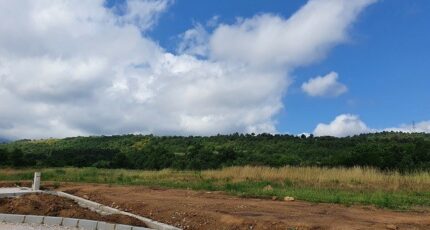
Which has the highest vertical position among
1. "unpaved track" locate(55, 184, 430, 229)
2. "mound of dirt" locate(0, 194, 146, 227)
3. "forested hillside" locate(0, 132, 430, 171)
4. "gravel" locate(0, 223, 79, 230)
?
"forested hillside" locate(0, 132, 430, 171)

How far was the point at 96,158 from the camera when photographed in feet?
168

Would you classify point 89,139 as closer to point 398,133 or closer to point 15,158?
point 15,158

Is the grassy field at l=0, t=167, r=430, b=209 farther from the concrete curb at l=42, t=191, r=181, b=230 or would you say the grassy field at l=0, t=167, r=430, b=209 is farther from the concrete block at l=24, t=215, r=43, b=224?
the concrete block at l=24, t=215, r=43, b=224

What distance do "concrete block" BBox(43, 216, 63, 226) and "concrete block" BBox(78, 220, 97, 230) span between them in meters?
0.65

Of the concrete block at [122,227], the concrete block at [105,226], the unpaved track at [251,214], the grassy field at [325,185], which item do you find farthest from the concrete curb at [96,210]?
the grassy field at [325,185]

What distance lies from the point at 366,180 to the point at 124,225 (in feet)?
42.6

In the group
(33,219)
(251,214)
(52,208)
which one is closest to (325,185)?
(251,214)

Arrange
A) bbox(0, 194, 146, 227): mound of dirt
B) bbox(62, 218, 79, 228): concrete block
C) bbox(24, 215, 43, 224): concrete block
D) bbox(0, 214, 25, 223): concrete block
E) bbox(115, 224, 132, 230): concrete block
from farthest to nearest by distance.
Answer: bbox(0, 214, 25, 223): concrete block, bbox(24, 215, 43, 224): concrete block, bbox(62, 218, 79, 228): concrete block, bbox(0, 194, 146, 227): mound of dirt, bbox(115, 224, 132, 230): concrete block

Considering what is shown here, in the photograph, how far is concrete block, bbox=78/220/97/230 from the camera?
408 inches

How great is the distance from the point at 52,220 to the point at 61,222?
277 millimetres

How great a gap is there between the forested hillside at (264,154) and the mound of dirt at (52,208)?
19207 mm

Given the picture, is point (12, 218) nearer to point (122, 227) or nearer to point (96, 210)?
point (96, 210)

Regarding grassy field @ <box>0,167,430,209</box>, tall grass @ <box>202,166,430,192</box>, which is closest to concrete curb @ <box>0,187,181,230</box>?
grassy field @ <box>0,167,430,209</box>

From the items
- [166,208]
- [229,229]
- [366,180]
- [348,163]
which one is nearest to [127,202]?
[166,208]
